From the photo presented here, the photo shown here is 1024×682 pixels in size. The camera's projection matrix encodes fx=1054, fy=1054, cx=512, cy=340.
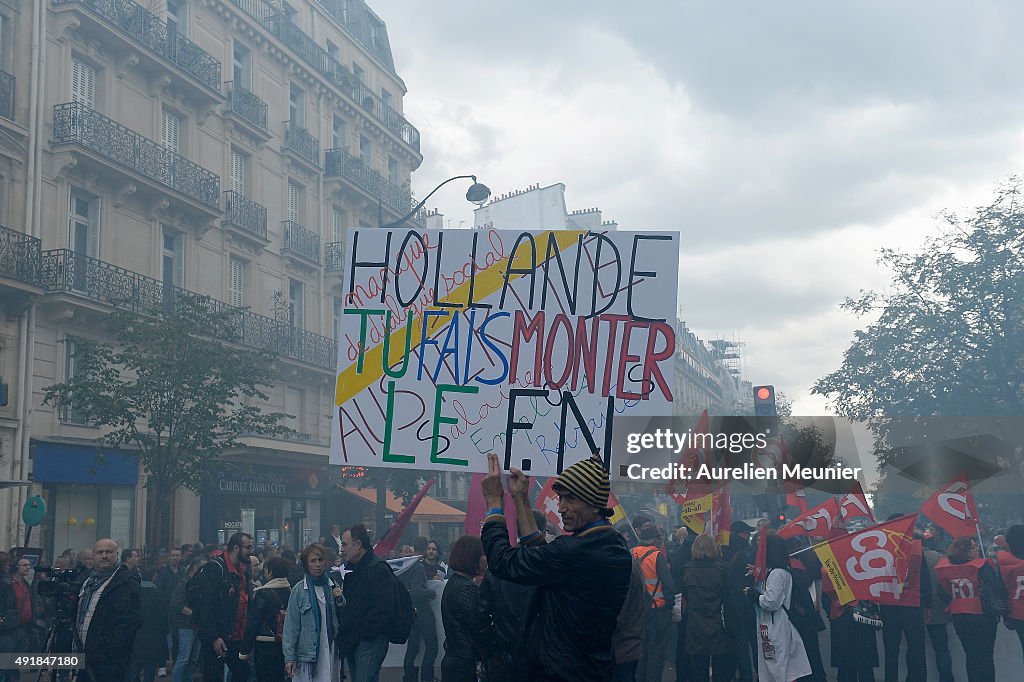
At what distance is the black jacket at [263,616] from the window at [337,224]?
27422 mm

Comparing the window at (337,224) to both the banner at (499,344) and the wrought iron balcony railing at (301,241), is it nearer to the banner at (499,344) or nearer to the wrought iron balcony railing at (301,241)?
the wrought iron balcony railing at (301,241)

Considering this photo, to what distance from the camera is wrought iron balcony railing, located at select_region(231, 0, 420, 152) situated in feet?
106

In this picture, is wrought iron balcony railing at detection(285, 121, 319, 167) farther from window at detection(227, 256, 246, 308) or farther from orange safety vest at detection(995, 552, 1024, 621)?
orange safety vest at detection(995, 552, 1024, 621)

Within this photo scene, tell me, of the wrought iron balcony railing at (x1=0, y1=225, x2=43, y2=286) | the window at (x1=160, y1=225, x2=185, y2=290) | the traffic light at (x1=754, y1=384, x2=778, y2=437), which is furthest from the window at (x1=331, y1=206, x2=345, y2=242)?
the traffic light at (x1=754, y1=384, x2=778, y2=437)

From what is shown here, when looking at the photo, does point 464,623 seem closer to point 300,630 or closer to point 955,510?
point 300,630

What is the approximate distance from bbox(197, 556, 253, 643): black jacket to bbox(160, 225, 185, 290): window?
1786 cm

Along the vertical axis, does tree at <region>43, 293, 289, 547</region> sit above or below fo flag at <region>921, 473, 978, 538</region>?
above

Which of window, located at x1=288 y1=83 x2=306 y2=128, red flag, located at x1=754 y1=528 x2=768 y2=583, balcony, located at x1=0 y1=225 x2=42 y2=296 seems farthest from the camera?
window, located at x1=288 y1=83 x2=306 y2=128

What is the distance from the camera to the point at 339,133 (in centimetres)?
3625

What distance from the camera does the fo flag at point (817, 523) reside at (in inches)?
470

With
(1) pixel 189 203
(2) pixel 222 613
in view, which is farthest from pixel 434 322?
(1) pixel 189 203

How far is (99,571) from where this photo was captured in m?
8.10

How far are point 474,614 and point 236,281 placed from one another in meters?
24.2

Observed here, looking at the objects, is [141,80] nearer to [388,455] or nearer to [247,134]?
[247,134]
